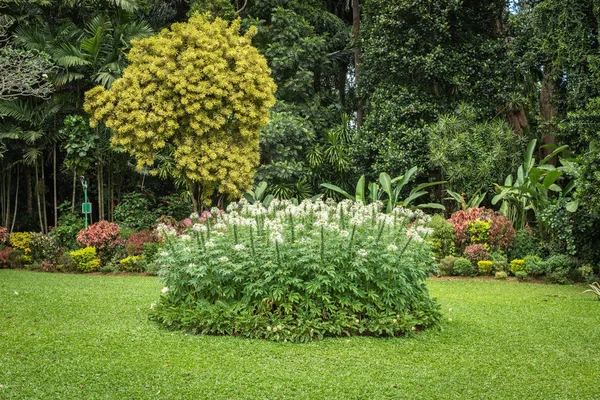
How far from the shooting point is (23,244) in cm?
1304

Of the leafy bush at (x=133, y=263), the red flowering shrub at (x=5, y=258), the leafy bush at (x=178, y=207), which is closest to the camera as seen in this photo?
the leafy bush at (x=133, y=263)

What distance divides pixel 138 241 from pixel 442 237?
5856mm

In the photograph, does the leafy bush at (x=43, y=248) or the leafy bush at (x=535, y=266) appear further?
the leafy bush at (x=43, y=248)

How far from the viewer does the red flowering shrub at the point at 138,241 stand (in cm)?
1198

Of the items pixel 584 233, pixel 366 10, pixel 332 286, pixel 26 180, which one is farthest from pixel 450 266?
pixel 26 180

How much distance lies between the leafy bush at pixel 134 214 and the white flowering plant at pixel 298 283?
8.07 metres

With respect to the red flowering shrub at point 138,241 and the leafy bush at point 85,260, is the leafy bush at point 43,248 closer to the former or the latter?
the leafy bush at point 85,260

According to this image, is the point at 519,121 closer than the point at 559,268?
No

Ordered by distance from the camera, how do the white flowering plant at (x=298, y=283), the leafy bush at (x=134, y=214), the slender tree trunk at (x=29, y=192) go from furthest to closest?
the slender tree trunk at (x=29, y=192) → the leafy bush at (x=134, y=214) → the white flowering plant at (x=298, y=283)

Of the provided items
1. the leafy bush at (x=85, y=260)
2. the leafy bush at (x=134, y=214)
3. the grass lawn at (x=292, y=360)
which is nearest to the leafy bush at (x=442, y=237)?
the grass lawn at (x=292, y=360)

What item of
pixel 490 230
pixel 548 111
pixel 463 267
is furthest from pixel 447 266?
pixel 548 111

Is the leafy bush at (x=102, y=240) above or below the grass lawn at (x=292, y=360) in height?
above

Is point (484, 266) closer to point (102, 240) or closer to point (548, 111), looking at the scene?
point (548, 111)

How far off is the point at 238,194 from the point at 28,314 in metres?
6.64
